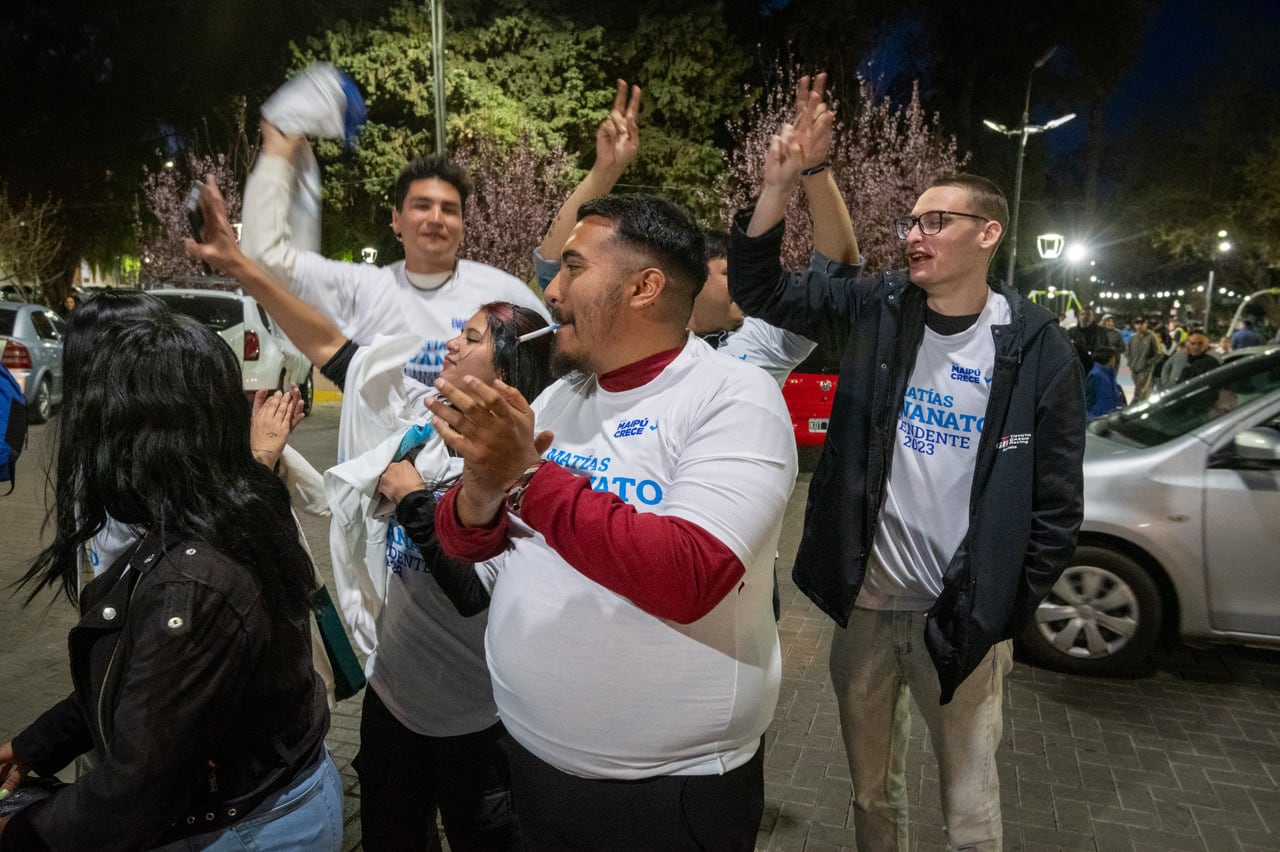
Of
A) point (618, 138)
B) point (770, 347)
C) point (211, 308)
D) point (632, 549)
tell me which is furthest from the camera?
point (211, 308)

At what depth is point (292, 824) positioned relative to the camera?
1.75 meters

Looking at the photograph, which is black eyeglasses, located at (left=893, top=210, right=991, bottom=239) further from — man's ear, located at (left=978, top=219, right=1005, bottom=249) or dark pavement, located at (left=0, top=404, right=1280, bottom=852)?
dark pavement, located at (left=0, top=404, right=1280, bottom=852)

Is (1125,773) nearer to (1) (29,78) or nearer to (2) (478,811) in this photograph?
(2) (478,811)

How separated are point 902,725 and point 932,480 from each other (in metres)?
0.80

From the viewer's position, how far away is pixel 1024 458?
2.42 meters

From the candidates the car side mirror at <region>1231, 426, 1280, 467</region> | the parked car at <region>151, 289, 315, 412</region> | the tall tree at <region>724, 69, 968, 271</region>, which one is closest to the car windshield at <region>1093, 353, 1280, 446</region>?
the car side mirror at <region>1231, 426, 1280, 467</region>

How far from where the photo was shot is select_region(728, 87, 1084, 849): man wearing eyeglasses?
2432 mm

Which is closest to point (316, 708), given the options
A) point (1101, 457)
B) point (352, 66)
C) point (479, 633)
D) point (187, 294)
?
point (479, 633)

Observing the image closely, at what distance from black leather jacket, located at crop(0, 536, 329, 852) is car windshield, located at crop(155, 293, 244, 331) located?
40.6ft

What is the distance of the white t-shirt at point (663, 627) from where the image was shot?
155 centimetres

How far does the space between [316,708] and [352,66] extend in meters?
22.8

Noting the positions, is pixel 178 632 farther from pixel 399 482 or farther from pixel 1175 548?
pixel 1175 548

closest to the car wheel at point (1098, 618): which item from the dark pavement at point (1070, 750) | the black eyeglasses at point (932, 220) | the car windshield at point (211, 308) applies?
the dark pavement at point (1070, 750)

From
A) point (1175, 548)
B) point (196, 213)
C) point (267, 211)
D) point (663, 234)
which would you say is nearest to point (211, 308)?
point (267, 211)
